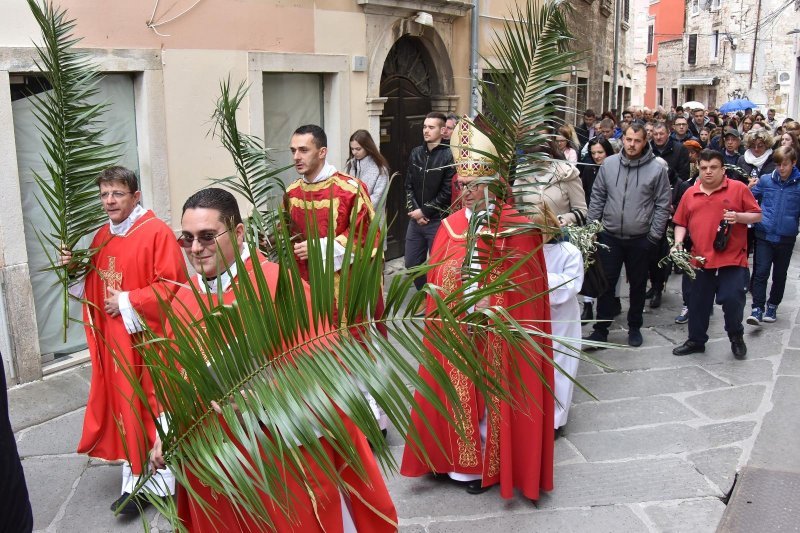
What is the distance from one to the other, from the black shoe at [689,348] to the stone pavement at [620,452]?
86 mm

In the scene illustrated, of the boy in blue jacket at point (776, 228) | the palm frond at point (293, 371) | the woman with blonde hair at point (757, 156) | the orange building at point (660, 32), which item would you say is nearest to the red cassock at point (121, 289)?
the palm frond at point (293, 371)

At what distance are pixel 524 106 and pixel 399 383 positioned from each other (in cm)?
132

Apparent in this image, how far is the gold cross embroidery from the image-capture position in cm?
421

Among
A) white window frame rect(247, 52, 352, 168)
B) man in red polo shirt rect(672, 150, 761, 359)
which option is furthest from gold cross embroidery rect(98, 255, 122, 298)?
man in red polo shirt rect(672, 150, 761, 359)

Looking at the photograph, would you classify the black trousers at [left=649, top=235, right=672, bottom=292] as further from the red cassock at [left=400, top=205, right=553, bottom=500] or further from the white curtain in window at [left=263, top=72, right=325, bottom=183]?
the red cassock at [left=400, top=205, right=553, bottom=500]

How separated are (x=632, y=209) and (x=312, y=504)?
471 cm

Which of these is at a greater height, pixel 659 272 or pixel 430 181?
pixel 430 181

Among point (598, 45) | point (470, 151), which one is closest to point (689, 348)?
point (470, 151)

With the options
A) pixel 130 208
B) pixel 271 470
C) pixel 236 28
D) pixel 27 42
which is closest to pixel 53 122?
pixel 130 208

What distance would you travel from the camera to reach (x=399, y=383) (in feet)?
6.02

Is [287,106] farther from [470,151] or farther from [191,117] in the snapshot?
[470,151]

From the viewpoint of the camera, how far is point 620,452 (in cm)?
492

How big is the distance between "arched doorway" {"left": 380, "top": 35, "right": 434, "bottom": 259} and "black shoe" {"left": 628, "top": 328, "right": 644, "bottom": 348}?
3.69m

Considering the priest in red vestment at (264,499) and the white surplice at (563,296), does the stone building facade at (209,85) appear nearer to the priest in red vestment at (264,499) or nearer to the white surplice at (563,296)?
the white surplice at (563,296)
